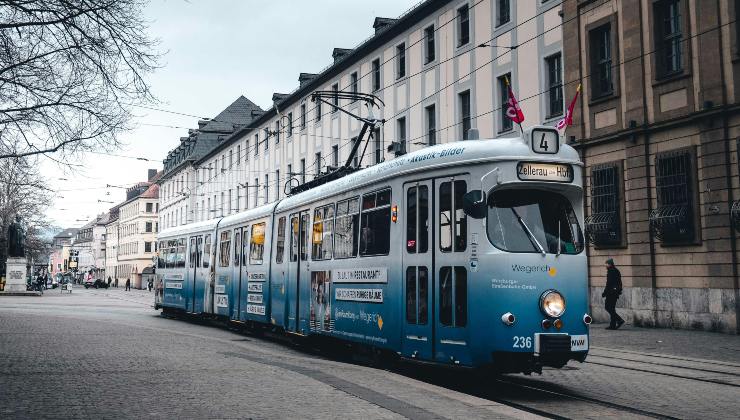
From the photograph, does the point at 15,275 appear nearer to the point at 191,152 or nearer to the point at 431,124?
the point at 191,152

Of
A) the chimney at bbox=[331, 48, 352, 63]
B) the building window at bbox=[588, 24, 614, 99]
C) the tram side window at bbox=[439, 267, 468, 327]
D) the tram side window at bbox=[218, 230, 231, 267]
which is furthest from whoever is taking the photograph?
the chimney at bbox=[331, 48, 352, 63]

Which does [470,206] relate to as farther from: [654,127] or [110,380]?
[654,127]

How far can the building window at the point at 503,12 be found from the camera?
2804 cm

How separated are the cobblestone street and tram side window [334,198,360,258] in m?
1.94

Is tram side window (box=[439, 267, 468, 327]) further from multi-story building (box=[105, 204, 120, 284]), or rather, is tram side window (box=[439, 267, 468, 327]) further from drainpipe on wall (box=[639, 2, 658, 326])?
multi-story building (box=[105, 204, 120, 284])

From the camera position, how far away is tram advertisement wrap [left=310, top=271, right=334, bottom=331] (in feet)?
45.4

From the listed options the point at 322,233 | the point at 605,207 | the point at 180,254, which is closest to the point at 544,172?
the point at 322,233

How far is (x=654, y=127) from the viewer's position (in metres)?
21.3

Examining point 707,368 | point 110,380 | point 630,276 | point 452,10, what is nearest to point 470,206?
point 110,380

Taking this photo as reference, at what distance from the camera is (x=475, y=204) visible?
9789 millimetres

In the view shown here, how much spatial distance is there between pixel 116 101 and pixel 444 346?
6.77 m

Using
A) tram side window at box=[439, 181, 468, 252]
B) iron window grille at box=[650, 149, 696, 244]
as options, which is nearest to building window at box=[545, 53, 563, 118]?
iron window grille at box=[650, 149, 696, 244]

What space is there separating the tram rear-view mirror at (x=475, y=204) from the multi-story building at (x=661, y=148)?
37.4ft

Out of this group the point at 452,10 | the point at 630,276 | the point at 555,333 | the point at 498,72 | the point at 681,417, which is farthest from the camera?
the point at 452,10
